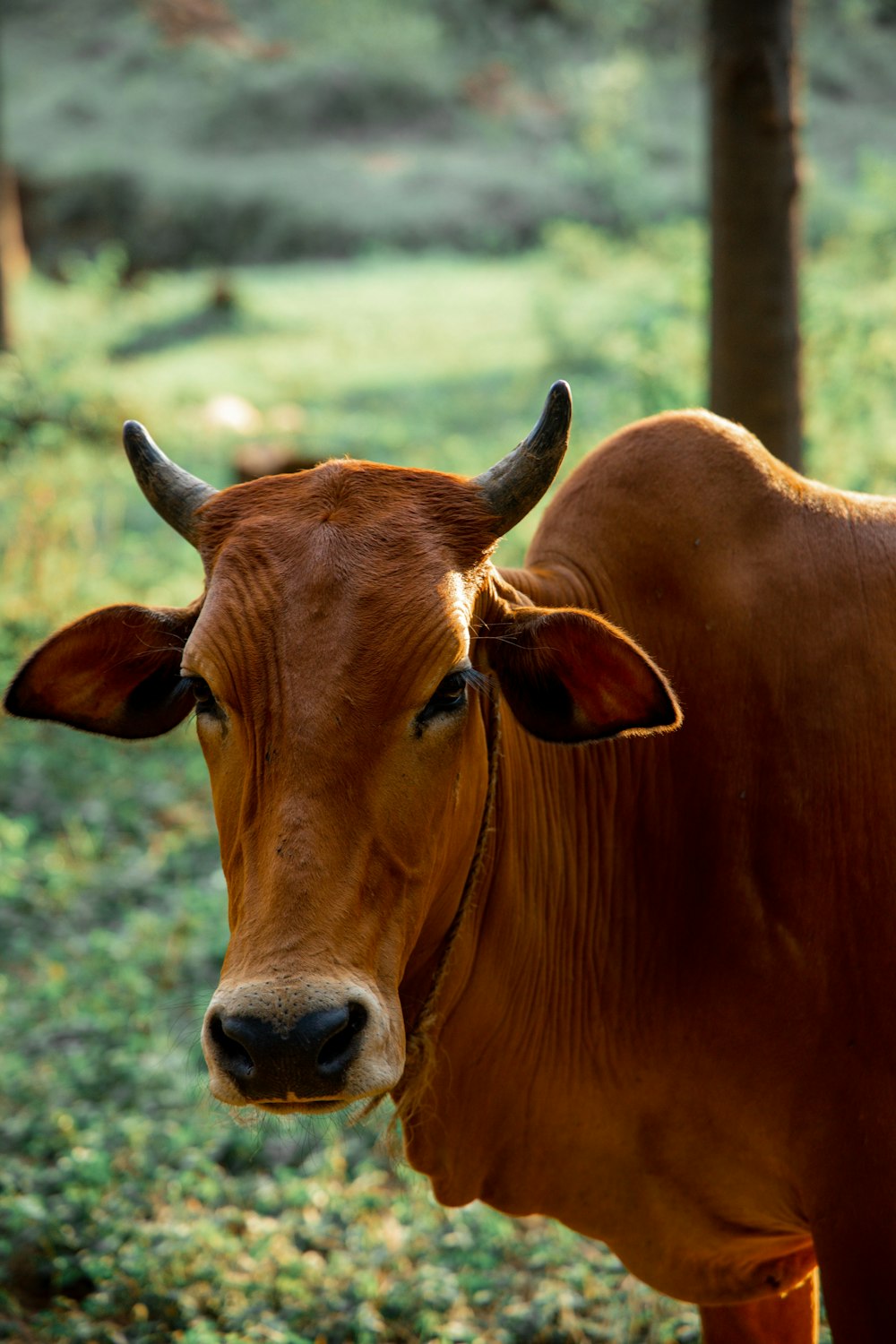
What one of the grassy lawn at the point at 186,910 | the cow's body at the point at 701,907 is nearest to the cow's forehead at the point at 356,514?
the cow's body at the point at 701,907

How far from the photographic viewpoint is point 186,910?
5.74 metres

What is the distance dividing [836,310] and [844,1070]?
6.60 meters

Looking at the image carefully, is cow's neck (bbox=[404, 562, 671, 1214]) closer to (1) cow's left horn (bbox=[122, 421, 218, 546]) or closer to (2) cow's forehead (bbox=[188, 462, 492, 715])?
(2) cow's forehead (bbox=[188, 462, 492, 715])

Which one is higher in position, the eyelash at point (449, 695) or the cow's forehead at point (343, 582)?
the cow's forehead at point (343, 582)

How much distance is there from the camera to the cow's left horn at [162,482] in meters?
2.86

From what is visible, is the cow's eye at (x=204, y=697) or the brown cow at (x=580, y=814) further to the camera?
the cow's eye at (x=204, y=697)

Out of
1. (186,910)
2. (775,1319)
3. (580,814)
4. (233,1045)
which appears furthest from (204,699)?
(186,910)

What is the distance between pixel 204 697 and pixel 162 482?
542mm

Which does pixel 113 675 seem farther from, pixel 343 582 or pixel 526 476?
pixel 526 476

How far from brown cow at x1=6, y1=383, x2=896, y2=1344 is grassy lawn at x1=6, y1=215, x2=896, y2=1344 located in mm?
1134

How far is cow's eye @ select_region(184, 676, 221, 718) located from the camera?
2.58 meters

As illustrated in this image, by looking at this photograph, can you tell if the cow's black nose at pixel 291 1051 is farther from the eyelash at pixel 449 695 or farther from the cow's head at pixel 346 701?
the eyelash at pixel 449 695

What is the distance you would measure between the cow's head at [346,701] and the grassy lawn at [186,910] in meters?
1.48

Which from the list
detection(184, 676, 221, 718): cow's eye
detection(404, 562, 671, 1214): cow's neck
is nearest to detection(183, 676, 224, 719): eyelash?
detection(184, 676, 221, 718): cow's eye
